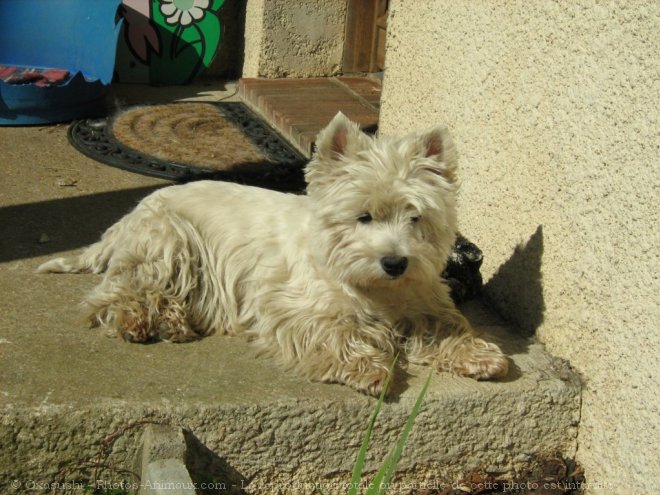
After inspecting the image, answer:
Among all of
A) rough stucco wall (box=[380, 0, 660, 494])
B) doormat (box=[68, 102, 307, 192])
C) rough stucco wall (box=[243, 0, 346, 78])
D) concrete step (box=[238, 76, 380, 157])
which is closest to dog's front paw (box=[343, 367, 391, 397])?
rough stucco wall (box=[380, 0, 660, 494])

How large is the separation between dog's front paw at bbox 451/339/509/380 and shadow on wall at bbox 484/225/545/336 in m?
0.45

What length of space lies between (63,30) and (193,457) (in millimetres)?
5651

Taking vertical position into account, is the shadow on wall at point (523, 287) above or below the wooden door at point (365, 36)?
below

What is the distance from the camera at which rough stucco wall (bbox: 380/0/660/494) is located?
127 inches

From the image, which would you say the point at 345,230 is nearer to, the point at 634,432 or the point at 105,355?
the point at 105,355

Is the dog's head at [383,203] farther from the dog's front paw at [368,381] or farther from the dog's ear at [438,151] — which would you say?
the dog's front paw at [368,381]

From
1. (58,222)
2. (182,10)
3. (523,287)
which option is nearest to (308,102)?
(182,10)

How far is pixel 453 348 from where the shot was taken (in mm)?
3711

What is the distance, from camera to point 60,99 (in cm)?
698

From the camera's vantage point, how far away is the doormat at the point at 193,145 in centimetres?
614

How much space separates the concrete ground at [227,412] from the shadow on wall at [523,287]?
0.12 metres

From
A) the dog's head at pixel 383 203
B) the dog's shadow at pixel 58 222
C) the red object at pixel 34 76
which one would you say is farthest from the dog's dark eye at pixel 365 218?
the red object at pixel 34 76

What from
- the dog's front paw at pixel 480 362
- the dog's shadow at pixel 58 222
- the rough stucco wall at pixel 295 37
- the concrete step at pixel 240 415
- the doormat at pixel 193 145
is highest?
the rough stucco wall at pixel 295 37

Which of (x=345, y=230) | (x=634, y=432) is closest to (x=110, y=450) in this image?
(x=345, y=230)
